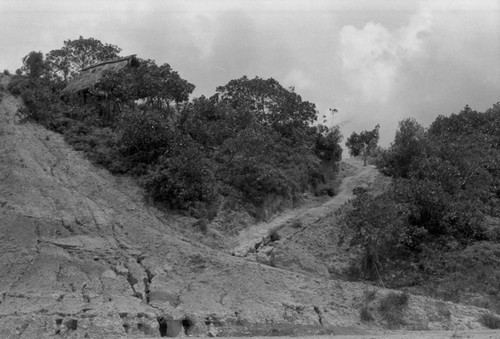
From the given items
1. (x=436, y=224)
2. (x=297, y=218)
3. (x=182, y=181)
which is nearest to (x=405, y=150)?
(x=436, y=224)

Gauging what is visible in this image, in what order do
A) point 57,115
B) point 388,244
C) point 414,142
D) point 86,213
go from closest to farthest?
point 86,213, point 388,244, point 57,115, point 414,142

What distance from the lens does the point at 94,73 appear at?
3256cm

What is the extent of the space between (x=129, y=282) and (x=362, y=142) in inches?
1357

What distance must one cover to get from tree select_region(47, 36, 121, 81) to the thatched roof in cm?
405

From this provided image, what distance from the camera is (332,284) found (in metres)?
19.6

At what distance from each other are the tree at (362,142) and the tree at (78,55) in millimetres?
21985

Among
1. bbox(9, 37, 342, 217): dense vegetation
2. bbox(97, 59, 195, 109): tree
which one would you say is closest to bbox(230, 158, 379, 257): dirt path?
bbox(9, 37, 342, 217): dense vegetation

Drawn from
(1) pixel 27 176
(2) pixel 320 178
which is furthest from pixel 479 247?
(1) pixel 27 176

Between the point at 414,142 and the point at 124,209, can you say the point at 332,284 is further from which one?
the point at 414,142

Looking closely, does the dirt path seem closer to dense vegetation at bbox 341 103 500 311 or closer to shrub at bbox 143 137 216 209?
dense vegetation at bbox 341 103 500 311

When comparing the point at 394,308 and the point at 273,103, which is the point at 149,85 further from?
the point at 394,308

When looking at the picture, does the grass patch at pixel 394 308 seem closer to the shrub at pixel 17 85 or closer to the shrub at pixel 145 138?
the shrub at pixel 145 138

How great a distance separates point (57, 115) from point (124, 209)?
9806 mm

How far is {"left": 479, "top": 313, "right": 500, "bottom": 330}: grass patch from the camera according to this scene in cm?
1783
